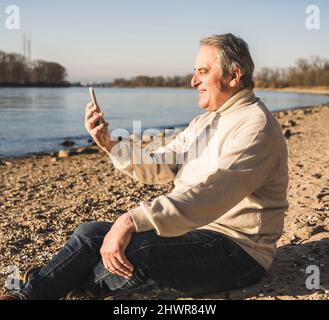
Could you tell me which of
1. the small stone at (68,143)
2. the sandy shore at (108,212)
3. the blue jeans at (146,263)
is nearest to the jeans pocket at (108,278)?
the blue jeans at (146,263)

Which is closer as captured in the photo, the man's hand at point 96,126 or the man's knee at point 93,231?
the man's knee at point 93,231

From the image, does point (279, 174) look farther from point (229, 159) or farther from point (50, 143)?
point (50, 143)

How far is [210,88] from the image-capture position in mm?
2846

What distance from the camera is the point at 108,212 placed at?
18.2ft

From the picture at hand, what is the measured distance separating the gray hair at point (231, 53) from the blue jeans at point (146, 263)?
0.96 meters

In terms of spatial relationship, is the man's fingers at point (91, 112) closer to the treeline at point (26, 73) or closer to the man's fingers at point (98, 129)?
the man's fingers at point (98, 129)

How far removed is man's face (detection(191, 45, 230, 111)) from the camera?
9.14 ft

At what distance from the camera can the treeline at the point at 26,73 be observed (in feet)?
284

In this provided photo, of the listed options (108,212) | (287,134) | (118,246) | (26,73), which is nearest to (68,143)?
(287,134)

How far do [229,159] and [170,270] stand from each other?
2.44 ft

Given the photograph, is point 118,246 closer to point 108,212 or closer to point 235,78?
point 235,78

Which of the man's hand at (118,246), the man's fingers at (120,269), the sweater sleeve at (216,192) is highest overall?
the sweater sleeve at (216,192)

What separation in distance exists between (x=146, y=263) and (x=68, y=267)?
1.51 ft
